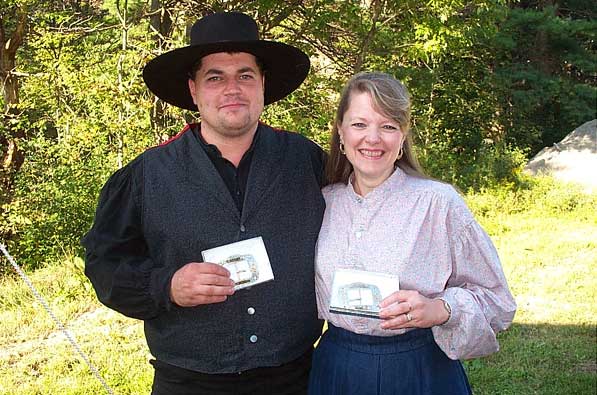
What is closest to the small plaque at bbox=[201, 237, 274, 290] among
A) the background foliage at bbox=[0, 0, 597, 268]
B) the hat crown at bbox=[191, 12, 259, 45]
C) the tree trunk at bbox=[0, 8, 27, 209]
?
the hat crown at bbox=[191, 12, 259, 45]

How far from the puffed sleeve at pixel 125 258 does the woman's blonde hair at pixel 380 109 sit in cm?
68

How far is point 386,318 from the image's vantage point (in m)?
2.08

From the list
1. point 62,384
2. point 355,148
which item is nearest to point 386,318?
point 355,148

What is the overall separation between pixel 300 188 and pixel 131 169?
597 mm

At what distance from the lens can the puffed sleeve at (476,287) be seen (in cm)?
221

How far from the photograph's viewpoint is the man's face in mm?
2400

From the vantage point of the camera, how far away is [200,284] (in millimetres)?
2135

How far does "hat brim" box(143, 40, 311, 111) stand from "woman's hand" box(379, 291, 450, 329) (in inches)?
39.8

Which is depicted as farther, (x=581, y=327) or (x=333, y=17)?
(x=333, y=17)

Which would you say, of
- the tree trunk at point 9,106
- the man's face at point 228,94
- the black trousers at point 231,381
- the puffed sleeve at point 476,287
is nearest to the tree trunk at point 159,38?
the tree trunk at point 9,106

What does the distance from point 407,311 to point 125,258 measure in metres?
0.95

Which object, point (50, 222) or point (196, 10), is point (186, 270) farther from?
point (50, 222)

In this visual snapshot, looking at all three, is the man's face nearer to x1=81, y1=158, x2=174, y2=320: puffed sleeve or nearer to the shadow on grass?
x1=81, y1=158, x2=174, y2=320: puffed sleeve

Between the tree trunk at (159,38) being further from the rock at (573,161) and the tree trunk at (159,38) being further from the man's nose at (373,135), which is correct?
the rock at (573,161)
